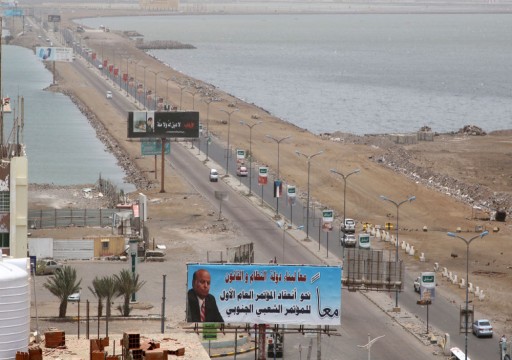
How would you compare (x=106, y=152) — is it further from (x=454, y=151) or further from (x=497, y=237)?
(x=497, y=237)

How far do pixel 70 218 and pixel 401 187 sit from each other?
34.6 meters

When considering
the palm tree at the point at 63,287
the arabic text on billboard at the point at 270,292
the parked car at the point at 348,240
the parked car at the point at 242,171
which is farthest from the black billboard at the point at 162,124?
the arabic text on billboard at the point at 270,292

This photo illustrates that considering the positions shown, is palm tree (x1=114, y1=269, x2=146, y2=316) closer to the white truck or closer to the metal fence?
the white truck

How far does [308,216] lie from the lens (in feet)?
339

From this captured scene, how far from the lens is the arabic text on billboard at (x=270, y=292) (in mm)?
61250

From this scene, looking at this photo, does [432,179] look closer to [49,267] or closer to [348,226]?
[348,226]

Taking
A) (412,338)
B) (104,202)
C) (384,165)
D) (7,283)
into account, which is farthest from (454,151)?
(7,283)

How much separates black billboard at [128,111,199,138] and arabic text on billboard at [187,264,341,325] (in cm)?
5760

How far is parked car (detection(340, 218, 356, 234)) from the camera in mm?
98675

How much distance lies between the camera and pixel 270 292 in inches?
2413

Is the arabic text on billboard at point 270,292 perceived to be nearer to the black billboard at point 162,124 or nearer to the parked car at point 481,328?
the parked car at point 481,328

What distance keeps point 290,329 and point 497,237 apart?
1646 inches

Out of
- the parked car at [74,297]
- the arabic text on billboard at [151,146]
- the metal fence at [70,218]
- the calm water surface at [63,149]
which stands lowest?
the calm water surface at [63,149]

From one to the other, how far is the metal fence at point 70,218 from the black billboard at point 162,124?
53.7ft
